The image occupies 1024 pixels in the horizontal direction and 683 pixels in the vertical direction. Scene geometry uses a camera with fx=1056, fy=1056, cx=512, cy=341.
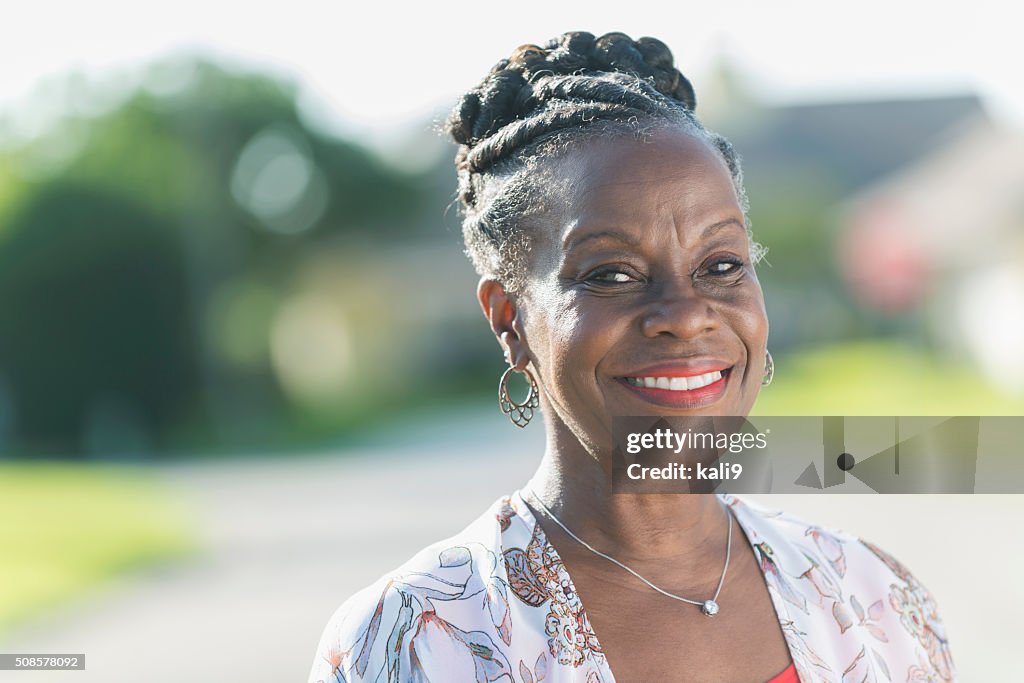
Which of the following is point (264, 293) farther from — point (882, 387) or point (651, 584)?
point (651, 584)

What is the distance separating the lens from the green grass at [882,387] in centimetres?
1529

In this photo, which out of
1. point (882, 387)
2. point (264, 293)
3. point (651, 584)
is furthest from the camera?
point (264, 293)

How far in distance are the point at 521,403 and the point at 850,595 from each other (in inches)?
33.2

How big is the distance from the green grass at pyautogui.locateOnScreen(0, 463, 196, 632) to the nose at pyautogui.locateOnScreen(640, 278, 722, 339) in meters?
6.56

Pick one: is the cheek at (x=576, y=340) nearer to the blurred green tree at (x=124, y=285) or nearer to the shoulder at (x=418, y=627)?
the shoulder at (x=418, y=627)

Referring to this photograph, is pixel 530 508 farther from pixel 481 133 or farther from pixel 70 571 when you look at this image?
pixel 70 571

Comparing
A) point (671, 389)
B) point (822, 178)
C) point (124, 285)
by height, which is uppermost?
point (822, 178)

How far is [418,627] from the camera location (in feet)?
6.40

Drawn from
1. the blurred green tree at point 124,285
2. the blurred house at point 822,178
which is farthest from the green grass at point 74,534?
the blurred house at point 822,178

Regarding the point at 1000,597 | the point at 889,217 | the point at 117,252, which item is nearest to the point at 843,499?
the point at 1000,597

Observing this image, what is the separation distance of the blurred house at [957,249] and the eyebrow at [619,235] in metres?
16.7

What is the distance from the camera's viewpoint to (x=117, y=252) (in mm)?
19500
